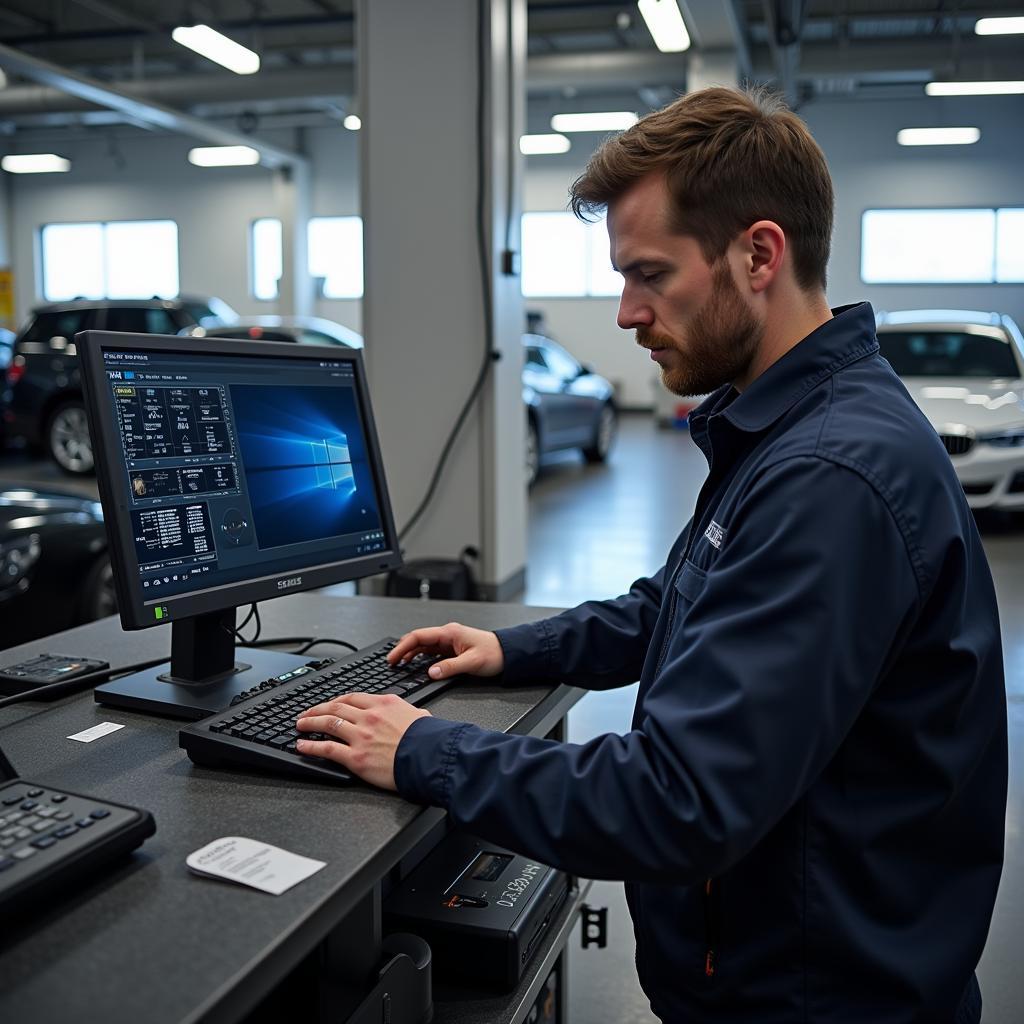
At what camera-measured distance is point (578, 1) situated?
35.8 ft

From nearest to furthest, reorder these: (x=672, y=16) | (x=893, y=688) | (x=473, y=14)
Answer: (x=893, y=688)
(x=473, y=14)
(x=672, y=16)

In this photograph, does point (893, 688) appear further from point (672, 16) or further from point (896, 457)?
point (672, 16)

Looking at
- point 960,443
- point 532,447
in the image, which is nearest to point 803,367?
point 960,443

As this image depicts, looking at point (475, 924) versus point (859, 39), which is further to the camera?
point (859, 39)

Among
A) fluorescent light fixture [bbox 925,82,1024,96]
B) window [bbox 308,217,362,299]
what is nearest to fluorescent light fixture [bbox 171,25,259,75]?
fluorescent light fixture [bbox 925,82,1024,96]

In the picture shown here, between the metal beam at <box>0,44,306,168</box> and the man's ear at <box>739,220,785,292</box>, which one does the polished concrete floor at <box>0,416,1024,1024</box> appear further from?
the metal beam at <box>0,44,306,168</box>

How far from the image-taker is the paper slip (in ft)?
3.22

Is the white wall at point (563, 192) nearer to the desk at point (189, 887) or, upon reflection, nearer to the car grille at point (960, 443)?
the car grille at point (960, 443)

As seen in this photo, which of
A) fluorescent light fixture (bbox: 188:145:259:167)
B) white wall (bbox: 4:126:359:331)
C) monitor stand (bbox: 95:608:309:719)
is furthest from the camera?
white wall (bbox: 4:126:359:331)

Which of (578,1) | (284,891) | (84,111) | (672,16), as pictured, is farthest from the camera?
(84,111)

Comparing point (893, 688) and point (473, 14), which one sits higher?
point (473, 14)

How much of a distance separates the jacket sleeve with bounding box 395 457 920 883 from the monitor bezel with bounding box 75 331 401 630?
1.78 feet

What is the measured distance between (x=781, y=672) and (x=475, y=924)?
72 cm

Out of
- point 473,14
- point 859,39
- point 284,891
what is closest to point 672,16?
point 473,14
